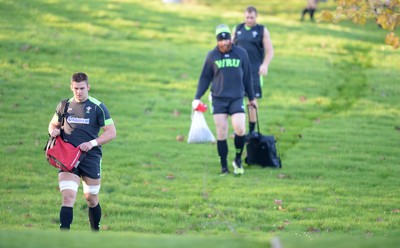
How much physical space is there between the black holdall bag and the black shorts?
3.42 feet

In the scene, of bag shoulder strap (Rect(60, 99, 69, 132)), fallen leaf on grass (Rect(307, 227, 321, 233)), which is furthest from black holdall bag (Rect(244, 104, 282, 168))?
bag shoulder strap (Rect(60, 99, 69, 132))

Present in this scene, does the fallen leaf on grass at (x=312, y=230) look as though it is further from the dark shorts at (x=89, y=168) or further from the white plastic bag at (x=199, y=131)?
the white plastic bag at (x=199, y=131)

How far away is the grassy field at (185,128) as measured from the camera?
11922 mm

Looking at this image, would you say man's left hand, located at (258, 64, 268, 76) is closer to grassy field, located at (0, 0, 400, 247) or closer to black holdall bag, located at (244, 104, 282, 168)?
black holdall bag, located at (244, 104, 282, 168)

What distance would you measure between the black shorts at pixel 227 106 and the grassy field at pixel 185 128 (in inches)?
50.6

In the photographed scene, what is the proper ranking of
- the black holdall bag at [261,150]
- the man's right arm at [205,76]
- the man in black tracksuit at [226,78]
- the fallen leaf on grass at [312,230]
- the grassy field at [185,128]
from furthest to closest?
the black holdall bag at [261,150]
the man's right arm at [205,76]
the man in black tracksuit at [226,78]
the grassy field at [185,128]
the fallen leaf on grass at [312,230]

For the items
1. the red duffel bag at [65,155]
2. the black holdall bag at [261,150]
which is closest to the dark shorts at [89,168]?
the red duffel bag at [65,155]

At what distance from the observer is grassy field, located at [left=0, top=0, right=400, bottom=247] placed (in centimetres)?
1192

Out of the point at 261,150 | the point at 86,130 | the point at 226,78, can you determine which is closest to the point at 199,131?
the point at 261,150

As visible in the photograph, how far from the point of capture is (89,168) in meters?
10.5

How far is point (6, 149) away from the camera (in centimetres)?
1642

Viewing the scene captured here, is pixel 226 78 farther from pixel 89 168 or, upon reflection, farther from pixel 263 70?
pixel 89 168

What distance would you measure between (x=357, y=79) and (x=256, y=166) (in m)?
10.8

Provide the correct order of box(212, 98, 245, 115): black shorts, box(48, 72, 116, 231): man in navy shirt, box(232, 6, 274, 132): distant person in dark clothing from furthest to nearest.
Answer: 1. box(232, 6, 274, 132): distant person in dark clothing
2. box(212, 98, 245, 115): black shorts
3. box(48, 72, 116, 231): man in navy shirt
